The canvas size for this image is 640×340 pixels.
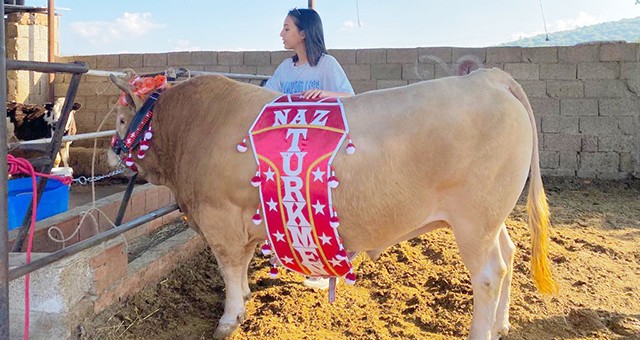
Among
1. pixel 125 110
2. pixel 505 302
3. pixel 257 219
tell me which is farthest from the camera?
pixel 125 110

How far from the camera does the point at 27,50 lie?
9.91 meters

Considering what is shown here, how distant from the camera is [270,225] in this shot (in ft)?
8.64

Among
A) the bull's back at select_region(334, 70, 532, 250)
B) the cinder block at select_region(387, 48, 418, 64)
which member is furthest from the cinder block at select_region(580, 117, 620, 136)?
the bull's back at select_region(334, 70, 532, 250)

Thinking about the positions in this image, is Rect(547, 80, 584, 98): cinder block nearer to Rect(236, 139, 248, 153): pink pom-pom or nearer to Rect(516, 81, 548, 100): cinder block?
Rect(516, 81, 548, 100): cinder block

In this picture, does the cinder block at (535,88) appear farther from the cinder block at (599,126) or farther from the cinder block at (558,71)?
the cinder block at (599,126)

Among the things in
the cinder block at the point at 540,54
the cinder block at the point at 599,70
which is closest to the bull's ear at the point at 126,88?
the cinder block at the point at 540,54

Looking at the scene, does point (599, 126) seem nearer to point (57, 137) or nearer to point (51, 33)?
point (57, 137)

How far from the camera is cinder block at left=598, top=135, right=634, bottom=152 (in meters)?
7.39

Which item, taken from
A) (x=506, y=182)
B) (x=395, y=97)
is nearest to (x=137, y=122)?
(x=395, y=97)

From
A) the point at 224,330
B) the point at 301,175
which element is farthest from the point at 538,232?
the point at 224,330

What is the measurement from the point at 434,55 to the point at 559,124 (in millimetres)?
2005

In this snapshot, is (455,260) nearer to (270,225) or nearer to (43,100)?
(270,225)

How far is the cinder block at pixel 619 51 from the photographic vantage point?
7.29 metres

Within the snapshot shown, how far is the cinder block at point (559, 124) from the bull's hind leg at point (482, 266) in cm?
560
